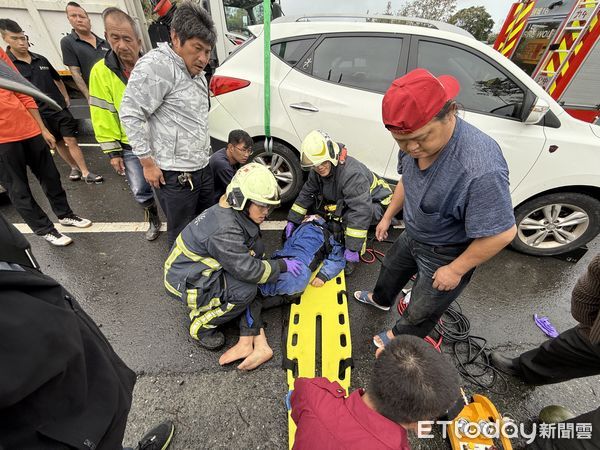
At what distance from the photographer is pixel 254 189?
6.20 feet

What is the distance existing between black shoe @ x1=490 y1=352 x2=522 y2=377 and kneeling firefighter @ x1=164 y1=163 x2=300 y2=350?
172 centimetres

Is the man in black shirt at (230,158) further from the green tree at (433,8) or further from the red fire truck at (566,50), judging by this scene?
the green tree at (433,8)

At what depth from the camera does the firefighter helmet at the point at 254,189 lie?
1894 mm

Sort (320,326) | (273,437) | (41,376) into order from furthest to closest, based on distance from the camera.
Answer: (320,326) < (273,437) < (41,376)

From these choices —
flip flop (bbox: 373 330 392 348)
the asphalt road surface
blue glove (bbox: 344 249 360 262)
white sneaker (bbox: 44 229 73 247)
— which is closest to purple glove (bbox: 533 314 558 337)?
the asphalt road surface

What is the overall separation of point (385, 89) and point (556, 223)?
222cm

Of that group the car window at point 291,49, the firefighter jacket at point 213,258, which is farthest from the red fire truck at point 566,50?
the firefighter jacket at point 213,258

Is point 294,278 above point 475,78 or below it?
below

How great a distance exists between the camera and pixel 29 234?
10.3 feet

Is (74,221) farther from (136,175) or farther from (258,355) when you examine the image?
(258,355)

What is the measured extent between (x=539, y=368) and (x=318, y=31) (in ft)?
10.9

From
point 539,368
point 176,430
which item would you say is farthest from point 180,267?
point 539,368

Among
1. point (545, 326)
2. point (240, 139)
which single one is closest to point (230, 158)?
point (240, 139)

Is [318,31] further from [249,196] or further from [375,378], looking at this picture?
[375,378]
